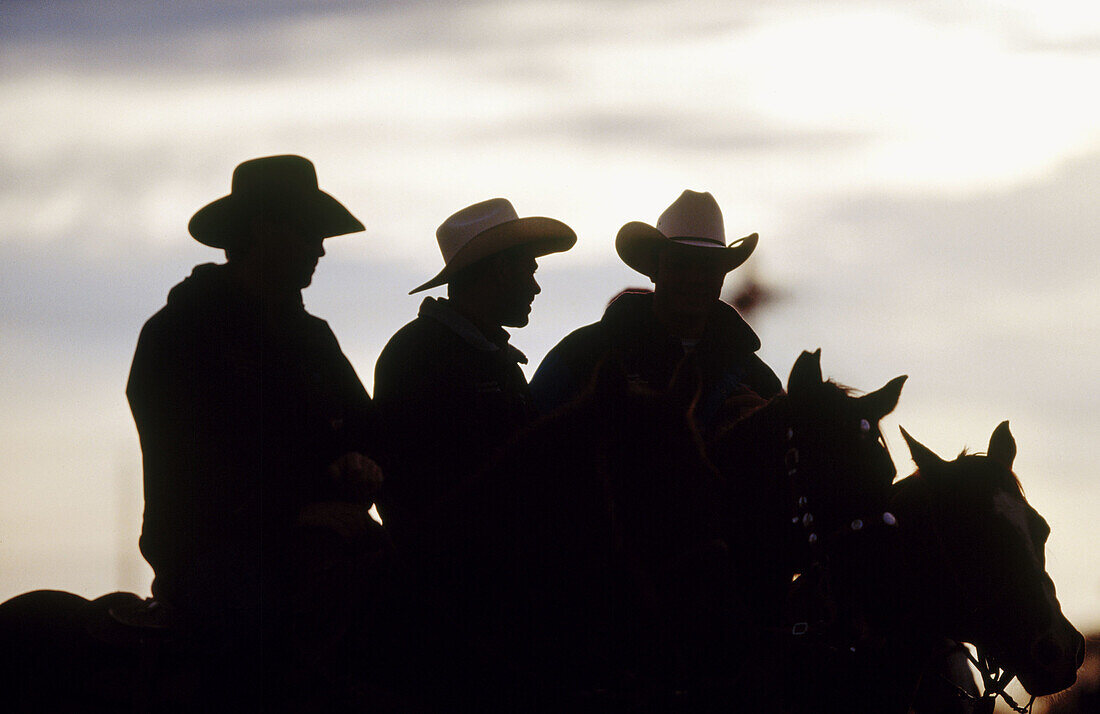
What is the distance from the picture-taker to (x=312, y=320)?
5.68 m

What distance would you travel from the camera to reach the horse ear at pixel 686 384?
4.48 meters

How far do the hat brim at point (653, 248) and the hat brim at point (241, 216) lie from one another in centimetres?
290

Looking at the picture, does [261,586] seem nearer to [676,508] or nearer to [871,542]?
[676,508]

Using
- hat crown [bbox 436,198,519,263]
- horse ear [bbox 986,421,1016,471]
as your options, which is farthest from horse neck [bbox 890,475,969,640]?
hat crown [bbox 436,198,519,263]

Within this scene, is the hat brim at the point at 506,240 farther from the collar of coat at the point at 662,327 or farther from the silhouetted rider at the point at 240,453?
the silhouetted rider at the point at 240,453

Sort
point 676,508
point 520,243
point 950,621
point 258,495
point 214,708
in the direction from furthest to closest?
point 520,243 → point 950,621 → point 258,495 → point 214,708 → point 676,508

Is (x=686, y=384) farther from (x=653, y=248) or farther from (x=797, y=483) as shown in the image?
(x=653, y=248)

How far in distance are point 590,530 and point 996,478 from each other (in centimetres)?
253

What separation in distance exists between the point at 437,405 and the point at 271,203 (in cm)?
130

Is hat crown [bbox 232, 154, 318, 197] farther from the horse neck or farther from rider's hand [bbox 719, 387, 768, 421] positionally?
the horse neck

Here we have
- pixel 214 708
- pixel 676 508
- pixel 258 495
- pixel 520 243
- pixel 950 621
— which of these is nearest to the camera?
pixel 676 508

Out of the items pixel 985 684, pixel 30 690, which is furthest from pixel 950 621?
pixel 30 690

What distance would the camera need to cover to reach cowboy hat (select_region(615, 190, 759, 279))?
8.10 m

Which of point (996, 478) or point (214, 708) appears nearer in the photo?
point (214, 708)
